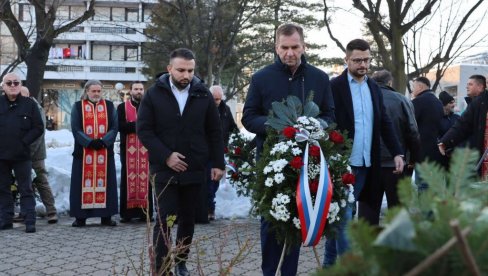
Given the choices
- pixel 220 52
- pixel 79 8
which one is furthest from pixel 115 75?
pixel 220 52

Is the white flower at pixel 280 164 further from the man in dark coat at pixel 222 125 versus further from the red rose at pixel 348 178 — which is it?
the man in dark coat at pixel 222 125

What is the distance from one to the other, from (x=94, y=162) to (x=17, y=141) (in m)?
1.24

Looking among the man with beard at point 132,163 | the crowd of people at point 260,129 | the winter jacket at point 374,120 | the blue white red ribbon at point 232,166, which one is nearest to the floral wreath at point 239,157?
the blue white red ribbon at point 232,166

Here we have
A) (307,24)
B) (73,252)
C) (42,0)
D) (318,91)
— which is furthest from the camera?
(307,24)

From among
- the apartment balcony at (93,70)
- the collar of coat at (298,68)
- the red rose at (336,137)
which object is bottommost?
the red rose at (336,137)

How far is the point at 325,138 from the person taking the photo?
410 centimetres

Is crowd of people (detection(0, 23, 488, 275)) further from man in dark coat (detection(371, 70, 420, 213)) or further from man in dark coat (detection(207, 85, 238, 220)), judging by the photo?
man in dark coat (detection(207, 85, 238, 220))

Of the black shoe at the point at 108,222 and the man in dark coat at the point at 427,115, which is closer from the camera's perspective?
the man in dark coat at the point at 427,115

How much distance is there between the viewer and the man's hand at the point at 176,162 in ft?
15.8

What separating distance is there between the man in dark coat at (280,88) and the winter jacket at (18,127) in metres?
4.50

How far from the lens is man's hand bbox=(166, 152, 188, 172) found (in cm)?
482

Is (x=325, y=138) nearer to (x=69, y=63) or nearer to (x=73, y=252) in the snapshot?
(x=73, y=252)

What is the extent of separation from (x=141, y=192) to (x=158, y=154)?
4.47 m

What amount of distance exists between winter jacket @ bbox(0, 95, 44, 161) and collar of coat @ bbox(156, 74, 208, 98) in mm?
3467
